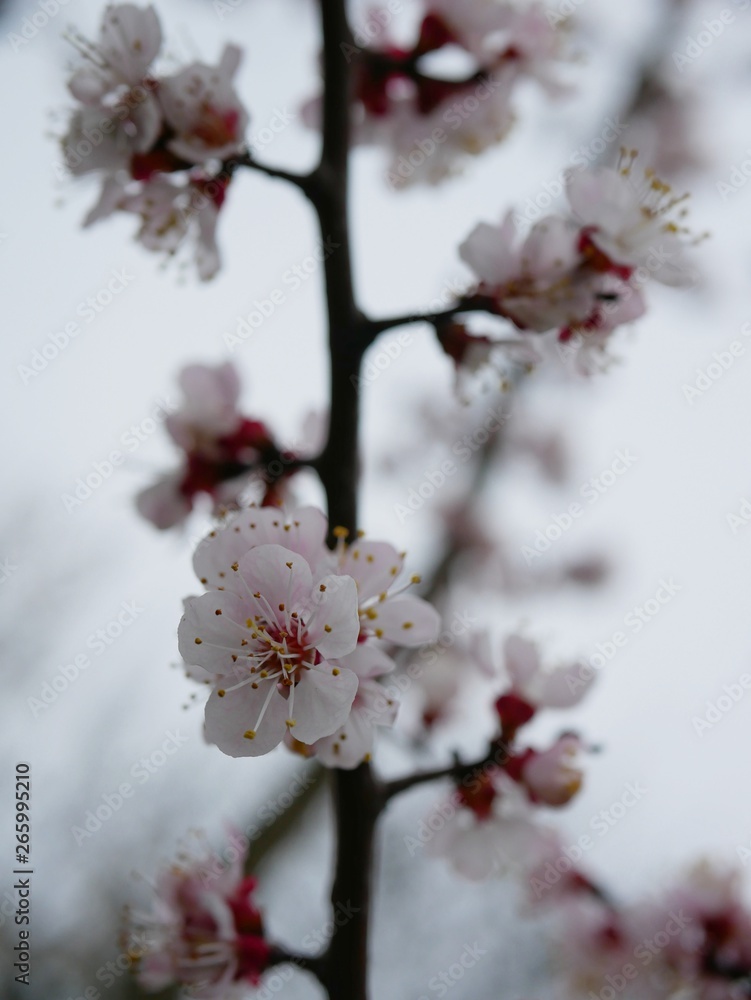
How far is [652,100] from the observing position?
448cm

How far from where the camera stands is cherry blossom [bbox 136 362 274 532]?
1.46m

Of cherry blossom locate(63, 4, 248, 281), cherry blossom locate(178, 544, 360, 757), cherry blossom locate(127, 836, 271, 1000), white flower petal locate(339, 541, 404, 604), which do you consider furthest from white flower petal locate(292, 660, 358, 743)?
cherry blossom locate(63, 4, 248, 281)

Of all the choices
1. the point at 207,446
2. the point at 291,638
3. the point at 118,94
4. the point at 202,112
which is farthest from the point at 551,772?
the point at 118,94

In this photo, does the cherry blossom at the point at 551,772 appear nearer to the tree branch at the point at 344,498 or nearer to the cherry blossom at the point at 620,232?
the tree branch at the point at 344,498

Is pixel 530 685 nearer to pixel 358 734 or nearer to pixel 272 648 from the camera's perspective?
pixel 358 734

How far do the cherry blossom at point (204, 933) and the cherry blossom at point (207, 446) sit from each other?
0.60 metres

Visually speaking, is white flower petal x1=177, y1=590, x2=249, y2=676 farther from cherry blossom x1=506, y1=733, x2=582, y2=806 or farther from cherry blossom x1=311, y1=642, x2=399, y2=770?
cherry blossom x1=506, y1=733, x2=582, y2=806

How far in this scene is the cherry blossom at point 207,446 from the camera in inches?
57.4

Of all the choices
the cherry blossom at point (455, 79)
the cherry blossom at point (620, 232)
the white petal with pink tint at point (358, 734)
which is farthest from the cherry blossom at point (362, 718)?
the cherry blossom at point (455, 79)

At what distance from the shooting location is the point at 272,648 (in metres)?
0.90

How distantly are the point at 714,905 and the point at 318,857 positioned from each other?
3111 mm

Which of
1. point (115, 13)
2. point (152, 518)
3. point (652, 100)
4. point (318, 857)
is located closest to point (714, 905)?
point (152, 518)

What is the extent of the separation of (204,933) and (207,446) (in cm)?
79

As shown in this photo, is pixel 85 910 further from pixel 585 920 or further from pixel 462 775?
pixel 462 775
